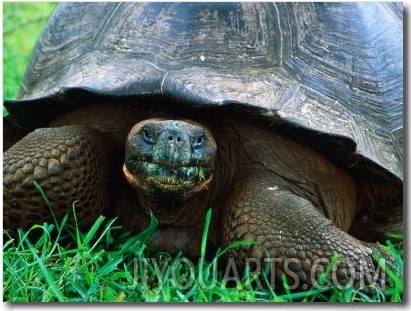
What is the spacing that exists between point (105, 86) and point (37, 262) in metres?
0.70

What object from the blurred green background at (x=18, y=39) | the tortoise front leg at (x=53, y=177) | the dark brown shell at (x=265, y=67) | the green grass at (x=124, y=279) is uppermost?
the blurred green background at (x=18, y=39)

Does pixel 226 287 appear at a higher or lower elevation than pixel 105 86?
lower

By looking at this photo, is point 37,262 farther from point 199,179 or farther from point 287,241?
point 287,241

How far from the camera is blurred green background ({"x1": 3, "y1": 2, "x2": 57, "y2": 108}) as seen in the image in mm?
4465

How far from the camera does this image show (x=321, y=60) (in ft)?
8.98

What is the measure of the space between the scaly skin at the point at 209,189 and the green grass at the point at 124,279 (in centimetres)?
12

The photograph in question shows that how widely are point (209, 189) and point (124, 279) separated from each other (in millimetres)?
524

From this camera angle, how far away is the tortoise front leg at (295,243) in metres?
2.30

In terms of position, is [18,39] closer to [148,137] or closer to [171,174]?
[148,137]

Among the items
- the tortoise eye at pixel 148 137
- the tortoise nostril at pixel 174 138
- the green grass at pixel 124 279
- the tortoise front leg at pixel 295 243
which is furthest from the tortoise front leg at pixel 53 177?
the tortoise front leg at pixel 295 243

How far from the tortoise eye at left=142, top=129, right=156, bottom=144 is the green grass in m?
0.33

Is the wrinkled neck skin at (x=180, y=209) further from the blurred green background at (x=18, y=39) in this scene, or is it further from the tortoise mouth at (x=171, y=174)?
the blurred green background at (x=18, y=39)

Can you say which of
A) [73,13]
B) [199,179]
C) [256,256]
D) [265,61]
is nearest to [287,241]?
[256,256]

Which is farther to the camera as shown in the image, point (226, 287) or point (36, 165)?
point (36, 165)
